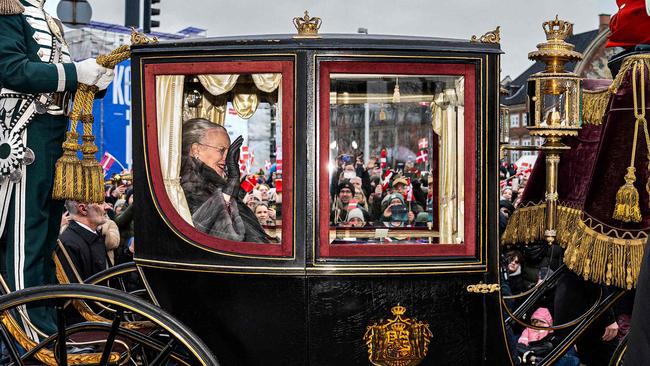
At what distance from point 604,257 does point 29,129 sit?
2.47m

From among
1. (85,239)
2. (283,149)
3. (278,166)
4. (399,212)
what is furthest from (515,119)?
(283,149)

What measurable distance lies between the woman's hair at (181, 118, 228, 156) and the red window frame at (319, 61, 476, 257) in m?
0.54

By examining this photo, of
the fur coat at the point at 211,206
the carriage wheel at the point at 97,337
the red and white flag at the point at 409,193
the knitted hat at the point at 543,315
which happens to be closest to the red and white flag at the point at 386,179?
the red and white flag at the point at 409,193

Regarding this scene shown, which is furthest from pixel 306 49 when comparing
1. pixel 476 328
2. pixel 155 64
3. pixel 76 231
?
pixel 76 231

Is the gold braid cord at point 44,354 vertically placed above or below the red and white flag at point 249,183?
below

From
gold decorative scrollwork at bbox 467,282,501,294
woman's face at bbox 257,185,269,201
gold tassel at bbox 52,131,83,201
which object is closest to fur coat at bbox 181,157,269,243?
woman's face at bbox 257,185,269,201

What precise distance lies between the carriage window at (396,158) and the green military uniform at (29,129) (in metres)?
1.14

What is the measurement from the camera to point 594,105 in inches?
160

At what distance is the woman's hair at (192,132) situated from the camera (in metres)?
3.54

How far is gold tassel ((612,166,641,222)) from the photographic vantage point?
12.4 feet

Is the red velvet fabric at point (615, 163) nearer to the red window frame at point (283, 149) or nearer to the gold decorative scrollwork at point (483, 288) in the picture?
the gold decorative scrollwork at point (483, 288)

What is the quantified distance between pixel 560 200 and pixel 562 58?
2.42 ft

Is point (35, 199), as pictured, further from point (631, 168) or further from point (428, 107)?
point (631, 168)

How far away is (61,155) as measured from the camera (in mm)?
3818
